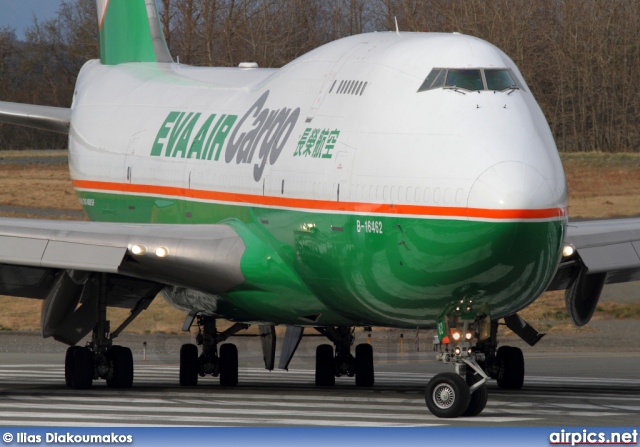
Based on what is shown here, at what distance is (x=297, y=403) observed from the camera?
20.2m

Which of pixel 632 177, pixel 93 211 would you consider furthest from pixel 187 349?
pixel 632 177

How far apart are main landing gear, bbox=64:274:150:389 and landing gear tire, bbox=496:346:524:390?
21.5 ft

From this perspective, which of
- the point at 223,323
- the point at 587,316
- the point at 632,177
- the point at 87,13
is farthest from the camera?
the point at 87,13

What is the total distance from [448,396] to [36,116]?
15.8 m

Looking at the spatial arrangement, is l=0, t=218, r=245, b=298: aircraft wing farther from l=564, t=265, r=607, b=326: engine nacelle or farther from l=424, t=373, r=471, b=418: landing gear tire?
l=564, t=265, r=607, b=326: engine nacelle

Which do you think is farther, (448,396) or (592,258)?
(592,258)

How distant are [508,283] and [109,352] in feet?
30.4

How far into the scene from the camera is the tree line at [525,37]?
233 ft

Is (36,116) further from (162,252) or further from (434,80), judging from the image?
(434,80)

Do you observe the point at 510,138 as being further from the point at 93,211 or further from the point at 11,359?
the point at 11,359

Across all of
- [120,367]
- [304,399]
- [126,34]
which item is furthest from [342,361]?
[126,34]

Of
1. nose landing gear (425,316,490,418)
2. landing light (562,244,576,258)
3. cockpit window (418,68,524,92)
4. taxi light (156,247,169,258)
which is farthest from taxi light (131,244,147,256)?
landing light (562,244,576,258)

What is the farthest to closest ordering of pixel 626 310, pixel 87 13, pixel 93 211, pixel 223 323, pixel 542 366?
pixel 87 13 < pixel 223 323 < pixel 626 310 < pixel 542 366 < pixel 93 211

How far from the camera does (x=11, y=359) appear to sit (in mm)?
35844
